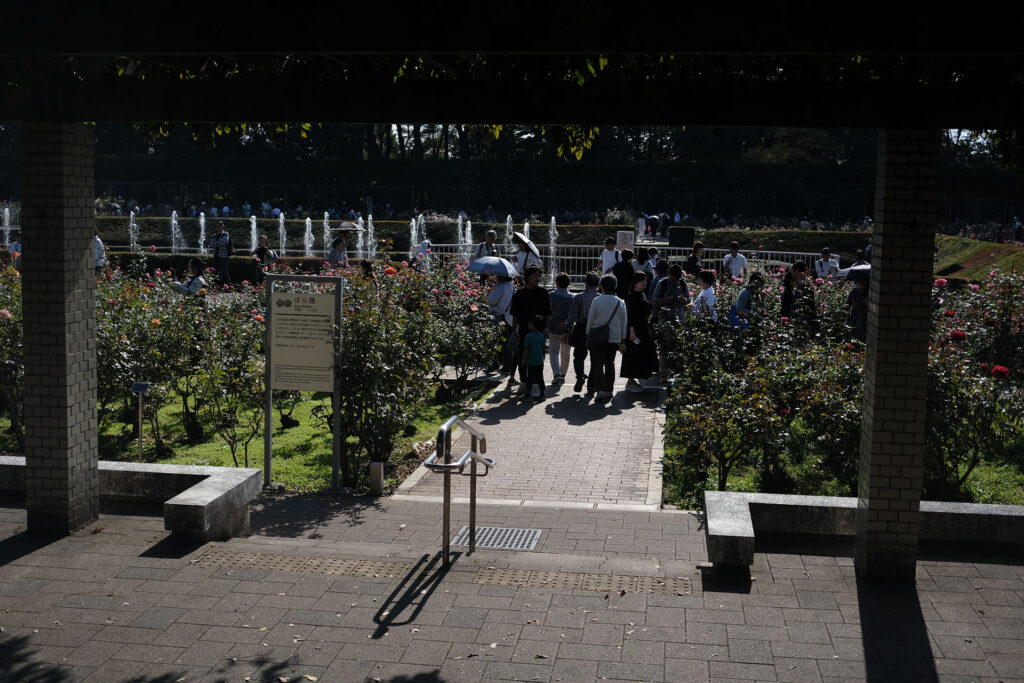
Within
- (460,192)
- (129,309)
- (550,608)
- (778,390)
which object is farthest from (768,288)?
(460,192)

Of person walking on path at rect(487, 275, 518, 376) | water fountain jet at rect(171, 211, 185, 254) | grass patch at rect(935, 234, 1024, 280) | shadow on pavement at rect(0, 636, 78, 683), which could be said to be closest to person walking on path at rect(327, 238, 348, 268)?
person walking on path at rect(487, 275, 518, 376)

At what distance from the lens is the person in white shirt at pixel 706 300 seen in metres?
12.8

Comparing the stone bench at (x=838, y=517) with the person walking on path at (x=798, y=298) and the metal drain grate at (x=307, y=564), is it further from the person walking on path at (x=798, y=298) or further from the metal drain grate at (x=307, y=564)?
the person walking on path at (x=798, y=298)

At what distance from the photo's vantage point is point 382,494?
9320mm

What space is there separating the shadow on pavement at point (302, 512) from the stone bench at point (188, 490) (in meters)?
0.42

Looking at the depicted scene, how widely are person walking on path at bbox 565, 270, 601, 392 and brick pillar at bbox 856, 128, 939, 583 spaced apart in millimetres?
6916

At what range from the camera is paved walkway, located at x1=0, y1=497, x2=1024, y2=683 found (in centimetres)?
526

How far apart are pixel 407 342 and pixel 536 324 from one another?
→ 3239mm

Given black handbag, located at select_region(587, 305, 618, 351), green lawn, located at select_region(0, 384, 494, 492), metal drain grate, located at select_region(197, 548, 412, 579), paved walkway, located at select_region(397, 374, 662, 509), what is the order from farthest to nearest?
black handbag, located at select_region(587, 305, 618, 351) → green lawn, located at select_region(0, 384, 494, 492) → paved walkway, located at select_region(397, 374, 662, 509) → metal drain grate, located at select_region(197, 548, 412, 579)

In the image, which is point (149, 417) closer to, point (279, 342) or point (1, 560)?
point (279, 342)

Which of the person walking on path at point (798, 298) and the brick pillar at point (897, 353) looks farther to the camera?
the person walking on path at point (798, 298)

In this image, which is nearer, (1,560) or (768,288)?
(1,560)

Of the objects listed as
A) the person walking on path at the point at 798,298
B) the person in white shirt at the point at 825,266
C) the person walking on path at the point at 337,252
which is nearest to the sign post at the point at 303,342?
the person walking on path at the point at 798,298

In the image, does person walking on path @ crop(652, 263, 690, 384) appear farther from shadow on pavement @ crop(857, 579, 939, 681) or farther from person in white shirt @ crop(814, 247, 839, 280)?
shadow on pavement @ crop(857, 579, 939, 681)
